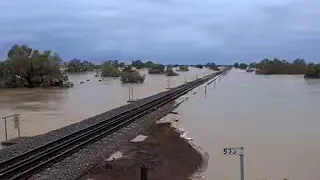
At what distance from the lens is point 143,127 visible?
92.7 feet

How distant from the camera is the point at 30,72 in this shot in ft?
268

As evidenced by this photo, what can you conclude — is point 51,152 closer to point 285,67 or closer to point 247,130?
point 247,130

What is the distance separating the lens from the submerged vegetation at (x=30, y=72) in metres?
81.3

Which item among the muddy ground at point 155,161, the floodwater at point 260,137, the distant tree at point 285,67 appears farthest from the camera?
the distant tree at point 285,67

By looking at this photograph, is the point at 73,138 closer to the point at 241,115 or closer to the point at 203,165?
the point at 203,165

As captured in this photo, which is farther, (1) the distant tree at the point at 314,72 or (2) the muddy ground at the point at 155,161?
(1) the distant tree at the point at 314,72

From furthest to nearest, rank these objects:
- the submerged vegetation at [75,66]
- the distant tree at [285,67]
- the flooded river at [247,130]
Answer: the submerged vegetation at [75,66], the distant tree at [285,67], the flooded river at [247,130]

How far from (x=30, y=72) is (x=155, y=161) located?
67089mm

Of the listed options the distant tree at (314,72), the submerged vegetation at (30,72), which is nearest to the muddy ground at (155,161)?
the submerged vegetation at (30,72)

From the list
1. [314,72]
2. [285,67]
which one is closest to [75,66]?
[285,67]

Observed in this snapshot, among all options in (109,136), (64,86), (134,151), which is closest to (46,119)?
(109,136)

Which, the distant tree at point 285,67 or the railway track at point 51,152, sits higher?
the railway track at point 51,152

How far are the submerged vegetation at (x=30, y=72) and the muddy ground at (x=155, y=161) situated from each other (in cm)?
5964

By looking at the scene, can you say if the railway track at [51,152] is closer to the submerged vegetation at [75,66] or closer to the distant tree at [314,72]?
the distant tree at [314,72]
